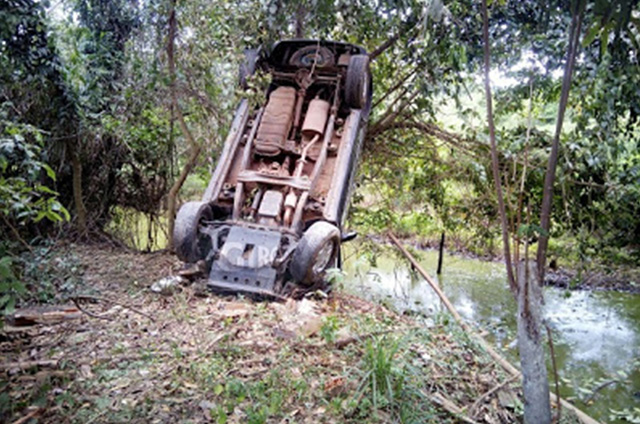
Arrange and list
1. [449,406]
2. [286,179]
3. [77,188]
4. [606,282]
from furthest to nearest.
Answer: [606,282]
[77,188]
[286,179]
[449,406]

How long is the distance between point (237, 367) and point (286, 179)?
2.15 meters

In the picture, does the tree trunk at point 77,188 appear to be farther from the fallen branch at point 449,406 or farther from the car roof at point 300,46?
the fallen branch at point 449,406

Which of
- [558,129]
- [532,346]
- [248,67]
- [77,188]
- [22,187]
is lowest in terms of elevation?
[532,346]

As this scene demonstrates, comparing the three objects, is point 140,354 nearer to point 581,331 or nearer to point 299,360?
point 299,360

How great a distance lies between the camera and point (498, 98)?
18.7 ft

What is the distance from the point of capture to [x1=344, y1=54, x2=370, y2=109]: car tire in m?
4.98

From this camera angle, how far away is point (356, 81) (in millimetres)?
4980

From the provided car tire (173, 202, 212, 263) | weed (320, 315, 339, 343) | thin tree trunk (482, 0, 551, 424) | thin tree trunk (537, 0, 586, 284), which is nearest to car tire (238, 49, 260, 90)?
car tire (173, 202, 212, 263)

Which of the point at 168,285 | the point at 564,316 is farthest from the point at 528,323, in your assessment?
the point at 564,316

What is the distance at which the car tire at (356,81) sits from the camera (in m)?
4.98

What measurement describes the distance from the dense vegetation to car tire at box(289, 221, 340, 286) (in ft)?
5.70

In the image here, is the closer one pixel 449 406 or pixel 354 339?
pixel 449 406

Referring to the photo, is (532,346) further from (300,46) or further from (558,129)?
(300,46)

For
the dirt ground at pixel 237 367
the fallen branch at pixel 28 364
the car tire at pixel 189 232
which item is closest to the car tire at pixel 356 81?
the car tire at pixel 189 232
